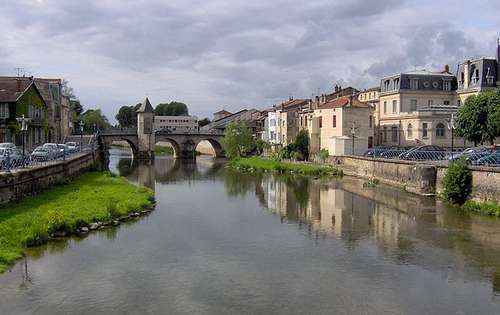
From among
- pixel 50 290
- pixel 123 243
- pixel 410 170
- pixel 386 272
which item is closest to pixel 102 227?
pixel 123 243

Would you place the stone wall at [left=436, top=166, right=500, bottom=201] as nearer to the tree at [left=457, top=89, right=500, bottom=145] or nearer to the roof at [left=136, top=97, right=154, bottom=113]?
the tree at [left=457, top=89, right=500, bottom=145]

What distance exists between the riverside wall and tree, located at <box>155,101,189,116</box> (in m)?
138

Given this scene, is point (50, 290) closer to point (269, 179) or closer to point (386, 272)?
point (386, 272)

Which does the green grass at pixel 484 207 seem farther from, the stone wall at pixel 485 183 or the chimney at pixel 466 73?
the chimney at pixel 466 73

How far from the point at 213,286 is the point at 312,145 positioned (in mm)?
52900

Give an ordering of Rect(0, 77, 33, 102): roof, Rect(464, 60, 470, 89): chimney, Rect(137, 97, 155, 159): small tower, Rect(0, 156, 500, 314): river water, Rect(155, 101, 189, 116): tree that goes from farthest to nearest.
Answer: Rect(155, 101, 189, 116): tree, Rect(137, 97, 155, 159): small tower, Rect(464, 60, 470, 89): chimney, Rect(0, 77, 33, 102): roof, Rect(0, 156, 500, 314): river water

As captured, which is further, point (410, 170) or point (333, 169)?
point (333, 169)

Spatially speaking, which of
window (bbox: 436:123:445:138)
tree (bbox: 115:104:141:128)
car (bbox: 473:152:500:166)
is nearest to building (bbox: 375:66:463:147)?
window (bbox: 436:123:445:138)

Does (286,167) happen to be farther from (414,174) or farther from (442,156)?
(414,174)

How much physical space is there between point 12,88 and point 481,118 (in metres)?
41.8

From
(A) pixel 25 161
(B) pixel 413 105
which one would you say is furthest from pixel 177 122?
(A) pixel 25 161

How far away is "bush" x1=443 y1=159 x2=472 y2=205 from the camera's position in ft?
107

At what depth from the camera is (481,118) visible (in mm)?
44469

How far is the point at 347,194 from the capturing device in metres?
40.4
